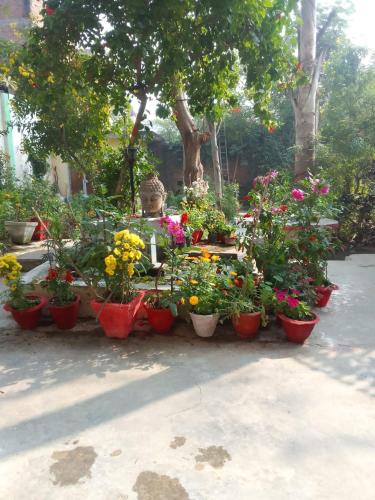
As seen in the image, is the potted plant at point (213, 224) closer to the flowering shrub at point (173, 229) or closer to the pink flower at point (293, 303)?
the flowering shrub at point (173, 229)

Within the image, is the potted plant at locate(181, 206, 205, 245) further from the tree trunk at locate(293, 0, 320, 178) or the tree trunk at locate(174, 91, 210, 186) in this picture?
the tree trunk at locate(293, 0, 320, 178)

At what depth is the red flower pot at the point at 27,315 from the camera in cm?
327

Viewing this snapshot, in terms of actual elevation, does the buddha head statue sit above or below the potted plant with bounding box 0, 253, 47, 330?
above

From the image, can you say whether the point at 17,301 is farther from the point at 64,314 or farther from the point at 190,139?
the point at 190,139

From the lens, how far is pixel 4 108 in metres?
8.27

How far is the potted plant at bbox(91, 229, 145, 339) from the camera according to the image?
9.43ft

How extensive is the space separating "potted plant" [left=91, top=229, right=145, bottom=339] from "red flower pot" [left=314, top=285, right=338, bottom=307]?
173 cm

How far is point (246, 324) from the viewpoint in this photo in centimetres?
304

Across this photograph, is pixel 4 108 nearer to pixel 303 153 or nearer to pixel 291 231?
pixel 303 153

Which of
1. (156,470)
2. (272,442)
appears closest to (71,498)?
(156,470)

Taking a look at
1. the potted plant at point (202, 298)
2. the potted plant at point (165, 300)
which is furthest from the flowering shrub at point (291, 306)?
the potted plant at point (165, 300)

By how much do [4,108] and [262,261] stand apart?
24.5 ft

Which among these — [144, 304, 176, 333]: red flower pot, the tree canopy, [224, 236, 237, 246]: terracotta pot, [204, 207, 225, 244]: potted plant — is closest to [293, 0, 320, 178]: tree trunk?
[204, 207, 225, 244]: potted plant

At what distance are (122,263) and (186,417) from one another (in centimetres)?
128
